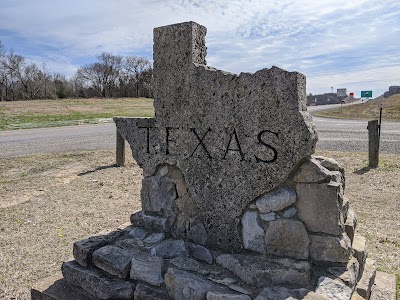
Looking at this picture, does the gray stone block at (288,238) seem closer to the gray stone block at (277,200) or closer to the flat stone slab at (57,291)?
the gray stone block at (277,200)

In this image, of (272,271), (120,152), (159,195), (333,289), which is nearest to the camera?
(333,289)

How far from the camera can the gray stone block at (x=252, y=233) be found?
315 cm

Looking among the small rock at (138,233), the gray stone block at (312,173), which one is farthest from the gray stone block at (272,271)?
the small rock at (138,233)

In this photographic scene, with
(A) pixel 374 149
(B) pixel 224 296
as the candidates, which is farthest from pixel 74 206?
(A) pixel 374 149

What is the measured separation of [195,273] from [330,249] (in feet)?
3.60

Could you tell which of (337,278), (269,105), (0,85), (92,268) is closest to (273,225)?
(337,278)

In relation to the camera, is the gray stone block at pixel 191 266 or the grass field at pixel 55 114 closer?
the gray stone block at pixel 191 266

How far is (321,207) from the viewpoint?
115 inches

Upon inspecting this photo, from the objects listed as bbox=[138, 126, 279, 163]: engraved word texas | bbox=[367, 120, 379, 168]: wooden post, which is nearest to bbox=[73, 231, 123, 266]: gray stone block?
bbox=[138, 126, 279, 163]: engraved word texas

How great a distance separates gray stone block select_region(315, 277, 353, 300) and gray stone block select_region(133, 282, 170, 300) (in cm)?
117

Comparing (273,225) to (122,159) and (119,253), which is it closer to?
(119,253)

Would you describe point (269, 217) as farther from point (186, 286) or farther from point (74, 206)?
point (74, 206)

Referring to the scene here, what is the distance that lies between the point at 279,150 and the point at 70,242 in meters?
3.42

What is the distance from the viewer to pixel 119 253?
336cm
